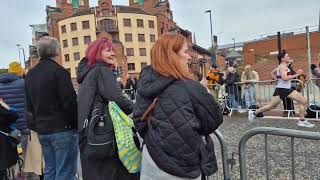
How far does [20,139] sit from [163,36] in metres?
2.86

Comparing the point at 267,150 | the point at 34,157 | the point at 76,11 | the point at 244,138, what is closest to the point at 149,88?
the point at 244,138

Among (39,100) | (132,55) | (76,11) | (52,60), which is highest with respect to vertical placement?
(76,11)

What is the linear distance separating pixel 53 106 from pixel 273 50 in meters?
49.4

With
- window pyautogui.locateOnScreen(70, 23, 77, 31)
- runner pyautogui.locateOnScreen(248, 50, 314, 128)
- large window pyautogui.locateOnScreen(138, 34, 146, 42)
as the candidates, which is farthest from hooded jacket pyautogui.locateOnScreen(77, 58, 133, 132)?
window pyautogui.locateOnScreen(70, 23, 77, 31)

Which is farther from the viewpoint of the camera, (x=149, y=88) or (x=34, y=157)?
(x=34, y=157)

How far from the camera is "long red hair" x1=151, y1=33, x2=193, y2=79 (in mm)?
2260

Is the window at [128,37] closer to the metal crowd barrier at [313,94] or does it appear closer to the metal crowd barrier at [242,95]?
the metal crowd barrier at [242,95]

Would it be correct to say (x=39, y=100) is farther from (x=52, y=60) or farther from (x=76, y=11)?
(x=76, y=11)

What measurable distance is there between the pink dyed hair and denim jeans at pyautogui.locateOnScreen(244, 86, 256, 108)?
840 centimetres

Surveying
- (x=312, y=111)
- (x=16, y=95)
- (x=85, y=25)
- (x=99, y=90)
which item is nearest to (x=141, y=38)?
(x=85, y=25)

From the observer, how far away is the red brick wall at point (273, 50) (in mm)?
45344

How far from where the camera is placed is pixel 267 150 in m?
2.91

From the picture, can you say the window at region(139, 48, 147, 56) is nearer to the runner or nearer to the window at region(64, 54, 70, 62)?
the window at region(64, 54, 70, 62)

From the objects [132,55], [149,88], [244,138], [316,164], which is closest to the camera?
[149,88]
